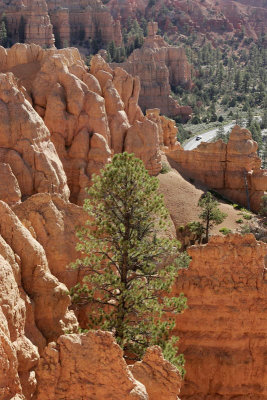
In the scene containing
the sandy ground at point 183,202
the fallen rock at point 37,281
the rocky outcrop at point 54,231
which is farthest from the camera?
the sandy ground at point 183,202

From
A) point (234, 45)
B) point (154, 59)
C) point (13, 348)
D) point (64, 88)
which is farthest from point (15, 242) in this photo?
point (234, 45)

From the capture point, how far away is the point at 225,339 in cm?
2112

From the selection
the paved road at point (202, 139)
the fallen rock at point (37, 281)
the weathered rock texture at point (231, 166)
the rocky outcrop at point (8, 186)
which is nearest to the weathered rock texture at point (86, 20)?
the paved road at point (202, 139)

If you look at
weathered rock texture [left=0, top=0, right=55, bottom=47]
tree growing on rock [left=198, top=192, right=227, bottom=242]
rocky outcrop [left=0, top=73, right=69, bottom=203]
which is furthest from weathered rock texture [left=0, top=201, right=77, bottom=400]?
weathered rock texture [left=0, top=0, right=55, bottom=47]

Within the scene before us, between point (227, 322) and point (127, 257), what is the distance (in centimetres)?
437

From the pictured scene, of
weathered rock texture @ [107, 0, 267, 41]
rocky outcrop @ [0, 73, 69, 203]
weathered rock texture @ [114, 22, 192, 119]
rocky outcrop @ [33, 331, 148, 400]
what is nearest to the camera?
rocky outcrop @ [33, 331, 148, 400]

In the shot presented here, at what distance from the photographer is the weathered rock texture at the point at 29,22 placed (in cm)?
9975

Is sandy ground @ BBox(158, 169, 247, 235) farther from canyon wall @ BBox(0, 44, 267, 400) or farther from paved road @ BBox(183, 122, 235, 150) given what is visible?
paved road @ BBox(183, 122, 235, 150)

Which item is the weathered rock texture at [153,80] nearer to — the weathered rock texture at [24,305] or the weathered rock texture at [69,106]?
the weathered rock texture at [69,106]

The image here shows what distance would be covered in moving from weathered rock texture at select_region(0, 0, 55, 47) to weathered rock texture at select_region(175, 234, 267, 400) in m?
81.2

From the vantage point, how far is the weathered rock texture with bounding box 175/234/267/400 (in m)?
21.0

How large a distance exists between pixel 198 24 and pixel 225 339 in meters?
141

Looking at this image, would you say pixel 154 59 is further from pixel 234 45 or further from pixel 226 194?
pixel 234 45

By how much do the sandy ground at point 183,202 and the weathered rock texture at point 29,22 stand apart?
5653cm
